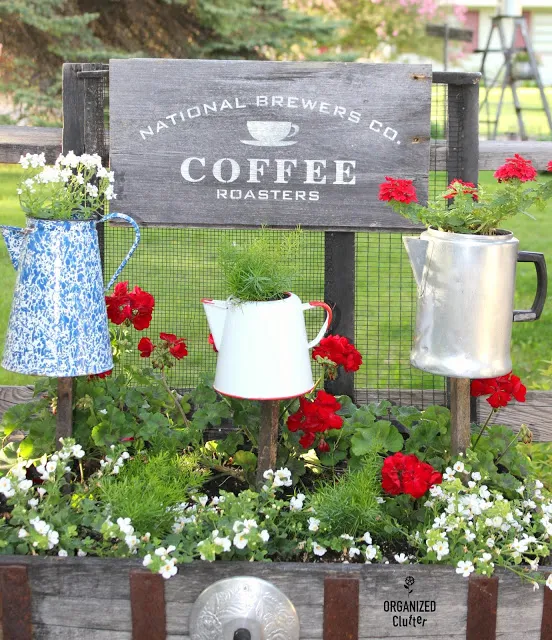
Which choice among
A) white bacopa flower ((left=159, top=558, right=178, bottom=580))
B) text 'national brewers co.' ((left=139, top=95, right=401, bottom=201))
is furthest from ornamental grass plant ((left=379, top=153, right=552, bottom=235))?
white bacopa flower ((left=159, top=558, right=178, bottom=580))

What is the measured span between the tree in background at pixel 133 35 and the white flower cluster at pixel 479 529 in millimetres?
6011

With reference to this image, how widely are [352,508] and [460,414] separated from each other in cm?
37

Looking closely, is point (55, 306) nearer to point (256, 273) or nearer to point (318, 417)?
point (256, 273)

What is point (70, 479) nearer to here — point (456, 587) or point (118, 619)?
point (118, 619)

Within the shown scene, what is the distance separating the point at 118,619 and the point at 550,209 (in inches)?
226

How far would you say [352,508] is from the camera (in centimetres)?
228

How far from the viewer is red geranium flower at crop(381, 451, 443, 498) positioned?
2.19m

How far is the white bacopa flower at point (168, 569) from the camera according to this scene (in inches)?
79.6

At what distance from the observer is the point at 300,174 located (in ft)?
9.61

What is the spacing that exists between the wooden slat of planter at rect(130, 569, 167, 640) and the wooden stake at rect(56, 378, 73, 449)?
520 mm

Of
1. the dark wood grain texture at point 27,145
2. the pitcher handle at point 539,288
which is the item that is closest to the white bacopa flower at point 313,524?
the pitcher handle at point 539,288

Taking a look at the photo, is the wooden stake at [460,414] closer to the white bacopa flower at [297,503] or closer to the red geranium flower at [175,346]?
the white bacopa flower at [297,503]

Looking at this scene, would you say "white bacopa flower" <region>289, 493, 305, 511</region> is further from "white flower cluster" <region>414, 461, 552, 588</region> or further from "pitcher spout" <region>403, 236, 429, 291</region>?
"pitcher spout" <region>403, 236, 429, 291</region>

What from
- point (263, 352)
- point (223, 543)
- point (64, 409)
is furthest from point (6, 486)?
point (263, 352)
